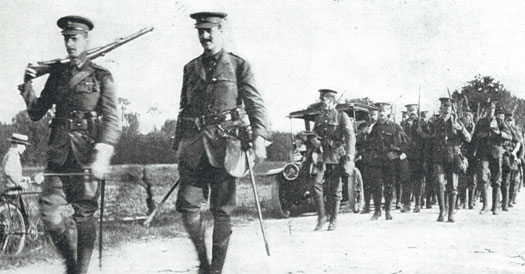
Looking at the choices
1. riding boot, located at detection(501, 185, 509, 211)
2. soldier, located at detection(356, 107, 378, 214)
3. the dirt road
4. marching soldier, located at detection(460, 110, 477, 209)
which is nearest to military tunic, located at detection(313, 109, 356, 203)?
the dirt road

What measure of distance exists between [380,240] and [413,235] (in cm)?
56

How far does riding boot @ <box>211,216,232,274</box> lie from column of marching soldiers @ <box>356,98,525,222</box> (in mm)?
4554

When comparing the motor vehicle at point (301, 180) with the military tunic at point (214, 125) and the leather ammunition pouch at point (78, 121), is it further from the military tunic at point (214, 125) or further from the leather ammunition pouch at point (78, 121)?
the leather ammunition pouch at point (78, 121)

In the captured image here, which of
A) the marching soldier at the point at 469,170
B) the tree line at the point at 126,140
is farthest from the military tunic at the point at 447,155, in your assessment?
the tree line at the point at 126,140

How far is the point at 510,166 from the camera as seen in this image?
967 centimetres

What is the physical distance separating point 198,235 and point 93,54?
4.86 ft

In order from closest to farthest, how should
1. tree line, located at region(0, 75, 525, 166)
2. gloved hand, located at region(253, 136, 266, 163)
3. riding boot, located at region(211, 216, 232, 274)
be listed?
riding boot, located at region(211, 216, 232, 274), gloved hand, located at region(253, 136, 266, 163), tree line, located at region(0, 75, 525, 166)

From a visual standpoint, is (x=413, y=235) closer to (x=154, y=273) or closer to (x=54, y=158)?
(x=154, y=273)

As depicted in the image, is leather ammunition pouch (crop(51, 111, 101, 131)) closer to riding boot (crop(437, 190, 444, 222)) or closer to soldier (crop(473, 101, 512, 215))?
riding boot (crop(437, 190, 444, 222))

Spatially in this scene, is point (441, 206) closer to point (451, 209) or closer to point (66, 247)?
point (451, 209)

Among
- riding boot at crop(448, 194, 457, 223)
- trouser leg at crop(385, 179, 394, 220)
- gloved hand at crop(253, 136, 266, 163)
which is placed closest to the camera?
gloved hand at crop(253, 136, 266, 163)

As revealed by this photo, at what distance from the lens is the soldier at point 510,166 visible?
956cm

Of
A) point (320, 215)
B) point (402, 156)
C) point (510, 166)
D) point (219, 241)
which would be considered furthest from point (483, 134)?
point (219, 241)

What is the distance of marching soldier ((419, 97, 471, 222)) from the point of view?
26.6ft
